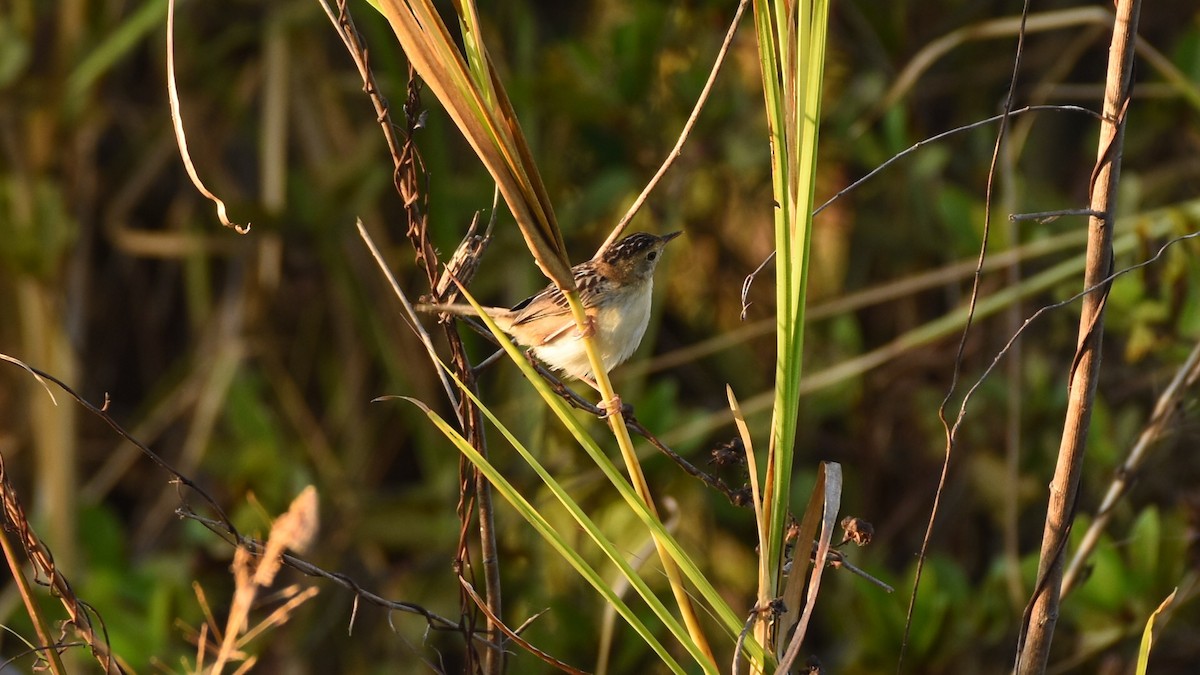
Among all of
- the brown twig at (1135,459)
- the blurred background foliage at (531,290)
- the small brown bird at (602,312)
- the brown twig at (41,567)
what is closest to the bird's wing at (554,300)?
the small brown bird at (602,312)

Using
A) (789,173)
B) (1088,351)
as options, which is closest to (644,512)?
(789,173)

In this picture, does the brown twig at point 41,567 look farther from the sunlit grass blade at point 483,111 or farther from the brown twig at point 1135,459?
the brown twig at point 1135,459

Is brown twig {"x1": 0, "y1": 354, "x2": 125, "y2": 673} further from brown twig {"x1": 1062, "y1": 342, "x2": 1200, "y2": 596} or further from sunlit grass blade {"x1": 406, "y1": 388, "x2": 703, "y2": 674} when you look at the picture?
brown twig {"x1": 1062, "y1": 342, "x2": 1200, "y2": 596}

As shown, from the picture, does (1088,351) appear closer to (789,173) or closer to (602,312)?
(789,173)

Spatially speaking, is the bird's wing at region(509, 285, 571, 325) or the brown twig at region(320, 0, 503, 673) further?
the bird's wing at region(509, 285, 571, 325)

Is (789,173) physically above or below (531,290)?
above

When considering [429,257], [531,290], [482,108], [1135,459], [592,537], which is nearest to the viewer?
[482,108]

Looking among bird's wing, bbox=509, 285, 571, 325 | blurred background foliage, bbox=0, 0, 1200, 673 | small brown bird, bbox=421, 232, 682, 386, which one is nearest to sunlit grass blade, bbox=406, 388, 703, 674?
small brown bird, bbox=421, 232, 682, 386
